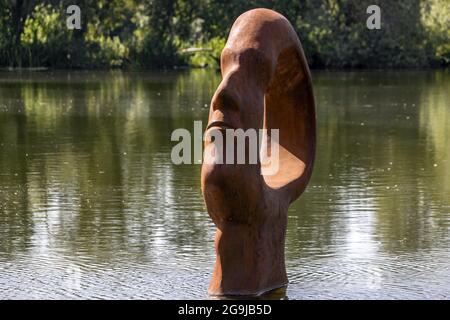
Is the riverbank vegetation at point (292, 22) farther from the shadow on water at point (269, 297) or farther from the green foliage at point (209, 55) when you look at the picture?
the shadow on water at point (269, 297)

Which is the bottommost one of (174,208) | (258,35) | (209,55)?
(174,208)

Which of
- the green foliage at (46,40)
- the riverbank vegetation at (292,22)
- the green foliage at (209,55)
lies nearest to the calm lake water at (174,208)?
the green foliage at (46,40)

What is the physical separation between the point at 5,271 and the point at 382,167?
30.4 ft

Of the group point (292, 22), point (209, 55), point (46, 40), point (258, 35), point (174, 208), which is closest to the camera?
point (258, 35)

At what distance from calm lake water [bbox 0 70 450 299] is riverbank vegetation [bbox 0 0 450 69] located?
21.6 metres

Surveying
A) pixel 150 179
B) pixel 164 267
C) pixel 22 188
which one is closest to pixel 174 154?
pixel 150 179

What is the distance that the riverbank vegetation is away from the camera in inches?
2132

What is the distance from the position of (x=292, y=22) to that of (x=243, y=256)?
45.0 m

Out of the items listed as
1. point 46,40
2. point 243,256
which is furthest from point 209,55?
point 243,256

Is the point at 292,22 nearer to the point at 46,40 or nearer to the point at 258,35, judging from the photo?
the point at 46,40

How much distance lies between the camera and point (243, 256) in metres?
11.6

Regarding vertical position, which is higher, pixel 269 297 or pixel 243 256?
pixel 243 256

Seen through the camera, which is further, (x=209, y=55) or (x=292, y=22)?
(x=209, y=55)

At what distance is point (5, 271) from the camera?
523 inches
